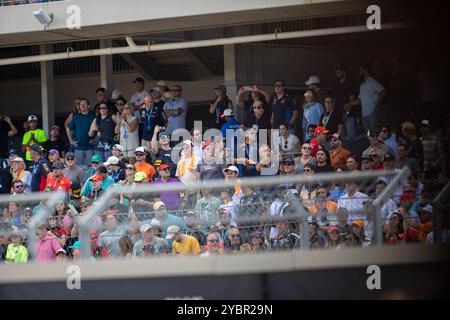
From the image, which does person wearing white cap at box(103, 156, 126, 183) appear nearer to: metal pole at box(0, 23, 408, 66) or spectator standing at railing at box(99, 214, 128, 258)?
metal pole at box(0, 23, 408, 66)

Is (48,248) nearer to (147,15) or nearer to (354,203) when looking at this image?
(354,203)

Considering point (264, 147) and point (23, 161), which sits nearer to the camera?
point (264, 147)

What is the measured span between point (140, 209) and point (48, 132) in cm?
583

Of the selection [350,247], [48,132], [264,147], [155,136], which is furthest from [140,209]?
[48,132]

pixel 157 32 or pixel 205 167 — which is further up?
pixel 157 32

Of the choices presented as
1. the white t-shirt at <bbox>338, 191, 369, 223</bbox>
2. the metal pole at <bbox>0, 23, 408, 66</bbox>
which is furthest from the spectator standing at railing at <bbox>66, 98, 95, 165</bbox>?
the white t-shirt at <bbox>338, 191, 369, 223</bbox>

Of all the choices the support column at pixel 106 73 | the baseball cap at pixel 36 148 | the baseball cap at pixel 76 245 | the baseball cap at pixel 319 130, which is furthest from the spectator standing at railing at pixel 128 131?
the baseball cap at pixel 76 245

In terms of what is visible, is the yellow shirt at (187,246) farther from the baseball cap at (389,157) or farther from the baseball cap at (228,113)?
the baseball cap at (228,113)

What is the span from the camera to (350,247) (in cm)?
828

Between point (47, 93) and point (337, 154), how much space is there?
17.9 feet

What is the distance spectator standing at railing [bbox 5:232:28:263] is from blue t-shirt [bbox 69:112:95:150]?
393cm

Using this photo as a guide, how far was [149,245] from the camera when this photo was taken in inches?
356

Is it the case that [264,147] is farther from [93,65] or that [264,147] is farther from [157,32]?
[93,65]

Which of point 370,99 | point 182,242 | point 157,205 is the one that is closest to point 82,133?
point 370,99
